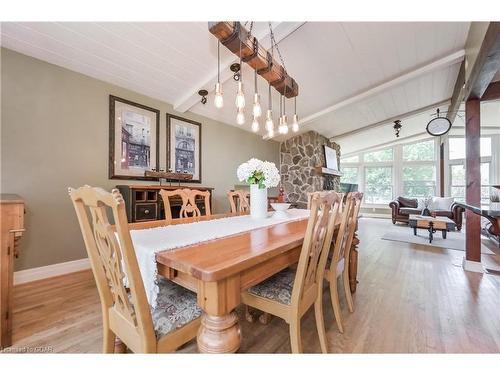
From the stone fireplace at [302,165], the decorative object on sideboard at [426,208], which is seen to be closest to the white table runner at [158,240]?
the stone fireplace at [302,165]

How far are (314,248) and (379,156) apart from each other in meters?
8.81

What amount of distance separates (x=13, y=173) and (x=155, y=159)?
1464mm

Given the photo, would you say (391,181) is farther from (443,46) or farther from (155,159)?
(155,159)

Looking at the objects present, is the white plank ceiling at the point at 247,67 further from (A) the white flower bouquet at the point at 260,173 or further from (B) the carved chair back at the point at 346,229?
(B) the carved chair back at the point at 346,229

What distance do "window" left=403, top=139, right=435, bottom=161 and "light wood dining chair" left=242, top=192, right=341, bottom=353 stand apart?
854cm

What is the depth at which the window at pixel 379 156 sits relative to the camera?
8336mm

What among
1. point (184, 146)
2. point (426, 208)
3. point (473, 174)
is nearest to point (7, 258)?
point (184, 146)

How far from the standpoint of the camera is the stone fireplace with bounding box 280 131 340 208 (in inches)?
232

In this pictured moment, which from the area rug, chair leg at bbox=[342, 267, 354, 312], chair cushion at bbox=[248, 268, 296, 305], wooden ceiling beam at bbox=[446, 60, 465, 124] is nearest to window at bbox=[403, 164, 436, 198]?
the area rug

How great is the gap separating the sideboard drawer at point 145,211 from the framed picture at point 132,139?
516 millimetres

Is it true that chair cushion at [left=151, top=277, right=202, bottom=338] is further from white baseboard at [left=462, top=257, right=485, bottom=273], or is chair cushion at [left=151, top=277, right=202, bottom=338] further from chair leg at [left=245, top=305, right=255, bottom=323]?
white baseboard at [left=462, top=257, right=485, bottom=273]
